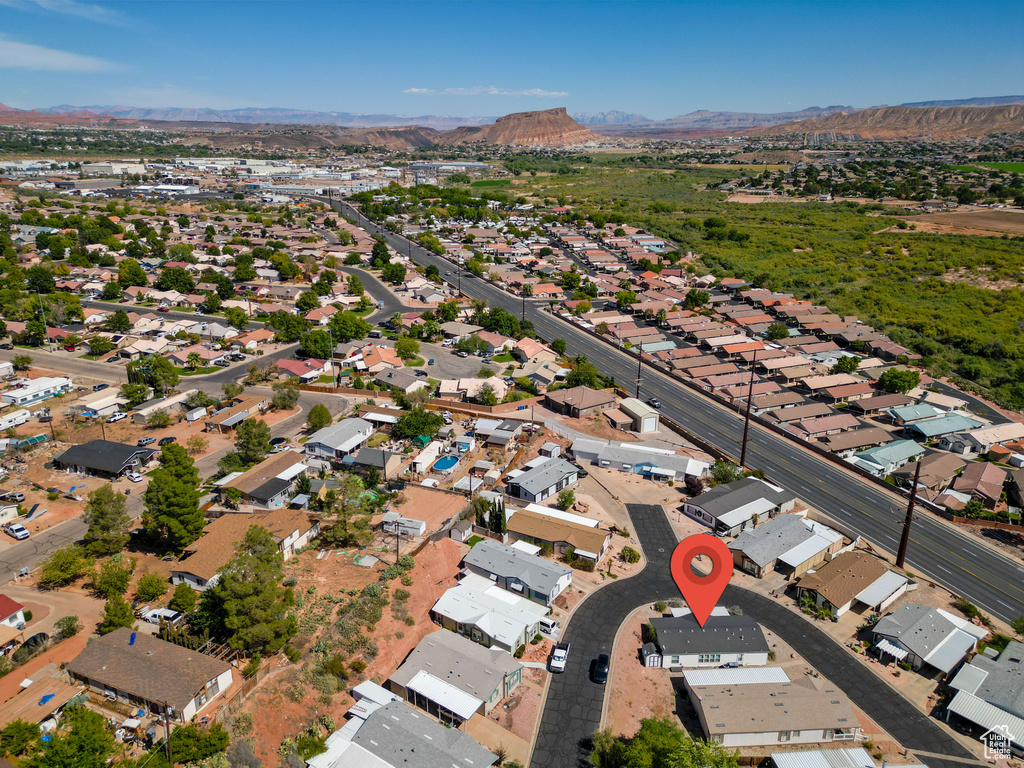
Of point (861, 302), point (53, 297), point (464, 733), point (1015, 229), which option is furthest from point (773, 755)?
point (1015, 229)

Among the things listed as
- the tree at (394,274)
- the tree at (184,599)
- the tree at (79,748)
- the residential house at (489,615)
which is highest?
the tree at (394,274)

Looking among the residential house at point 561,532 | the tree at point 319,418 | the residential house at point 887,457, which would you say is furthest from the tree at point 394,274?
the residential house at point 887,457

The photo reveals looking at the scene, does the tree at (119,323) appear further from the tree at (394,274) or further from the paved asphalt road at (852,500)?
the paved asphalt road at (852,500)

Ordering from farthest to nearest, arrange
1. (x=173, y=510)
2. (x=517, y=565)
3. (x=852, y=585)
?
(x=173, y=510), (x=517, y=565), (x=852, y=585)

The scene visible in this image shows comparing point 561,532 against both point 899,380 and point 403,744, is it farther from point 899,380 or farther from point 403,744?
point 899,380

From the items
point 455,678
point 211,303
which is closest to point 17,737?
point 455,678
